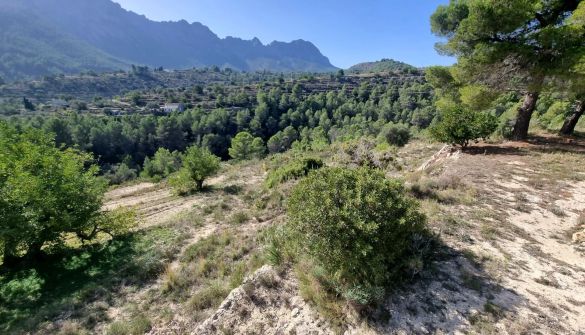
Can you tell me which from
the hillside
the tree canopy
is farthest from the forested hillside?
the hillside

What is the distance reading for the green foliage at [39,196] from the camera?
8.08 m

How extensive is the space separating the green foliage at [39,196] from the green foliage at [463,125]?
44.6ft

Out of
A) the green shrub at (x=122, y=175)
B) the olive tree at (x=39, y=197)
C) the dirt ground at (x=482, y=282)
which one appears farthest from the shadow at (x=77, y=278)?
the green shrub at (x=122, y=175)

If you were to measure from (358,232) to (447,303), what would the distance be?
174 cm

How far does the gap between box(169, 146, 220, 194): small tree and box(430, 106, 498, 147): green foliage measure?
1154 cm

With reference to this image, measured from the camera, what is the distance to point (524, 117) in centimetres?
1458

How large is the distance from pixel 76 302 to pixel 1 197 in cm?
370

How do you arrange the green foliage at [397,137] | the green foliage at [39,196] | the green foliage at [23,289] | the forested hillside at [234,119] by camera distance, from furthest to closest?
the forested hillside at [234,119]
the green foliage at [397,137]
the green foliage at [39,196]
the green foliage at [23,289]

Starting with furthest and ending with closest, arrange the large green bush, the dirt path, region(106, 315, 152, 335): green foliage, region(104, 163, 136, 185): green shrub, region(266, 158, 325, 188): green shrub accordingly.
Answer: region(104, 163, 136, 185): green shrub, region(266, 158, 325, 188): green shrub, region(106, 315, 152, 335): green foliage, the large green bush, the dirt path

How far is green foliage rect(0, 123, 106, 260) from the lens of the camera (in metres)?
8.08

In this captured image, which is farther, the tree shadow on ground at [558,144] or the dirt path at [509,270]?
the tree shadow on ground at [558,144]

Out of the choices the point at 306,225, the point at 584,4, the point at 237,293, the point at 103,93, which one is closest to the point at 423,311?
the point at 306,225

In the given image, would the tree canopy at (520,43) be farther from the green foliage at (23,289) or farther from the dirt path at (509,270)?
the green foliage at (23,289)

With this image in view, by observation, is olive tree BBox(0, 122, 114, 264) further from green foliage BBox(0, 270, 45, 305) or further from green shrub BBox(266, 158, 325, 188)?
green shrub BBox(266, 158, 325, 188)
